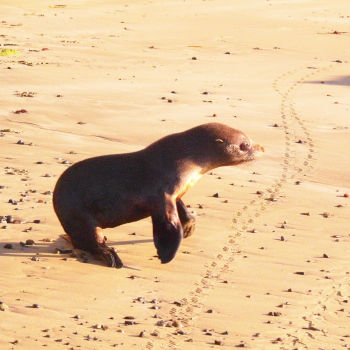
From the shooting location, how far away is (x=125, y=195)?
336 inches

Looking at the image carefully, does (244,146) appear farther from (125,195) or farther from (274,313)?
(274,313)

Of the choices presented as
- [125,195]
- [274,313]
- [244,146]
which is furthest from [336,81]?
[274,313]

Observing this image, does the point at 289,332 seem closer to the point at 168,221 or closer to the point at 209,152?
the point at 168,221

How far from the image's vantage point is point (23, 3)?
32.7 m

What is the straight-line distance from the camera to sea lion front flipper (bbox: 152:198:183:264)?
8.26 meters

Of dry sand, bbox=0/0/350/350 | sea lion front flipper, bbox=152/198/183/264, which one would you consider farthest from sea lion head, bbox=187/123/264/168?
sea lion front flipper, bbox=152/198/183/264

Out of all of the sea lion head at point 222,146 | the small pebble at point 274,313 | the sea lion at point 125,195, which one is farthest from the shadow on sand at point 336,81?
the small pebble at point 274,313

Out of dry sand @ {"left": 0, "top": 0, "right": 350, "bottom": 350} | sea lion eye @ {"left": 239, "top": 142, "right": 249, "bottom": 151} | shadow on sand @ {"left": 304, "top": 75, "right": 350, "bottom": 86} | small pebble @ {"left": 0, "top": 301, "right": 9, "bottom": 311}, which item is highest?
sea lion eye @ {"left": 239, "top": 142, "right": 249, "bottom": 151}

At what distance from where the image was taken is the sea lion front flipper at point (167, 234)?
8.26 m

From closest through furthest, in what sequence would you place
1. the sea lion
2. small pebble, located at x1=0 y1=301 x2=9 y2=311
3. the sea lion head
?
small pebble, located at x1=0 y1=301 x2=9 y2=311
the sea lion
the sea lion head

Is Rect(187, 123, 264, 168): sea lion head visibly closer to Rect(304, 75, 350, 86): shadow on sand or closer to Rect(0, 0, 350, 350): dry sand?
Rect(0, 0, 350, 350): dry sand

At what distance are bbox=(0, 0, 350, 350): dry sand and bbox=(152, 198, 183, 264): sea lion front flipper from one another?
0.16 metres

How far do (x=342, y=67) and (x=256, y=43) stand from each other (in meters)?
3.51

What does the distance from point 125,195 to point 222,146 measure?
1053 mm
